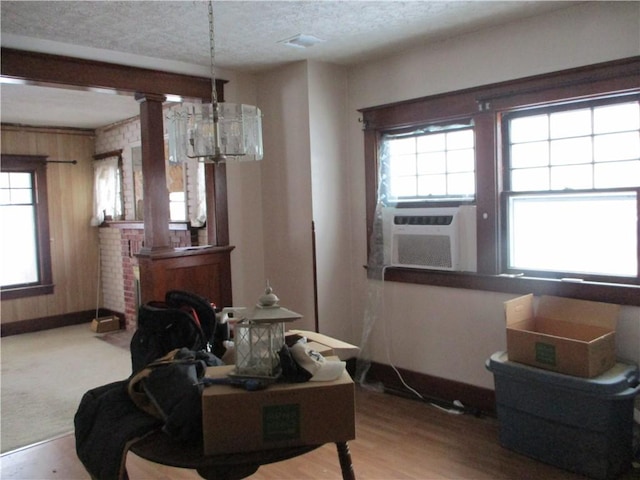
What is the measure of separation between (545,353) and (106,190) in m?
5.62

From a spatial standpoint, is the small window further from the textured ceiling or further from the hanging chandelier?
the hanging chandelier

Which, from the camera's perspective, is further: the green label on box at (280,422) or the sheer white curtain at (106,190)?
the sheer white curtain at (106,190)

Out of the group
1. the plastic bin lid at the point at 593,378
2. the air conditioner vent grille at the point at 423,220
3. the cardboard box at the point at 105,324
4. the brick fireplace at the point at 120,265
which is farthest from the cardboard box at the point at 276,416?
the cardboard box at the point at 105,324

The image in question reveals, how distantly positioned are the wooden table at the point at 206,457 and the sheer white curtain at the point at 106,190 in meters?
5.52

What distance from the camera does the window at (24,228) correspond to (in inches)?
259

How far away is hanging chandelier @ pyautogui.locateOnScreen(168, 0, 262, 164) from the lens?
7.13 feet

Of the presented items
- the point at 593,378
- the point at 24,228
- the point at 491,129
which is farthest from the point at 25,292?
the point at 593,378

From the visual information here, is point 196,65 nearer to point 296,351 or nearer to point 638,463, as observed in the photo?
point 296,351

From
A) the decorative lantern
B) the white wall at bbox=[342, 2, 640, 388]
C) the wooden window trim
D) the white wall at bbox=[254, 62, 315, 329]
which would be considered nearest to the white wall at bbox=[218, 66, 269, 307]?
the white wall at bbox=[254, 62, 315, 329]

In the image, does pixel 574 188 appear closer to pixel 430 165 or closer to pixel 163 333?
pixel 430 165

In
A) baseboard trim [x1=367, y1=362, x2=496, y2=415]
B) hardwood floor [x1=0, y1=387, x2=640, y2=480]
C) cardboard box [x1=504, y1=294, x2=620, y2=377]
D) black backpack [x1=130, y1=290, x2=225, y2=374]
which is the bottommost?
hardwood floor [x1=0, y1=387, x2=640, y2=480]

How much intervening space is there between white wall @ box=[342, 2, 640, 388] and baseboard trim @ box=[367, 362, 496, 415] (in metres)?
0.05

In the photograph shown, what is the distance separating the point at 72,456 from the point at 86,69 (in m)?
2.32

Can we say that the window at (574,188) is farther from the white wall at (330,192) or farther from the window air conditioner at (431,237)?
the white wall at (330,192)
